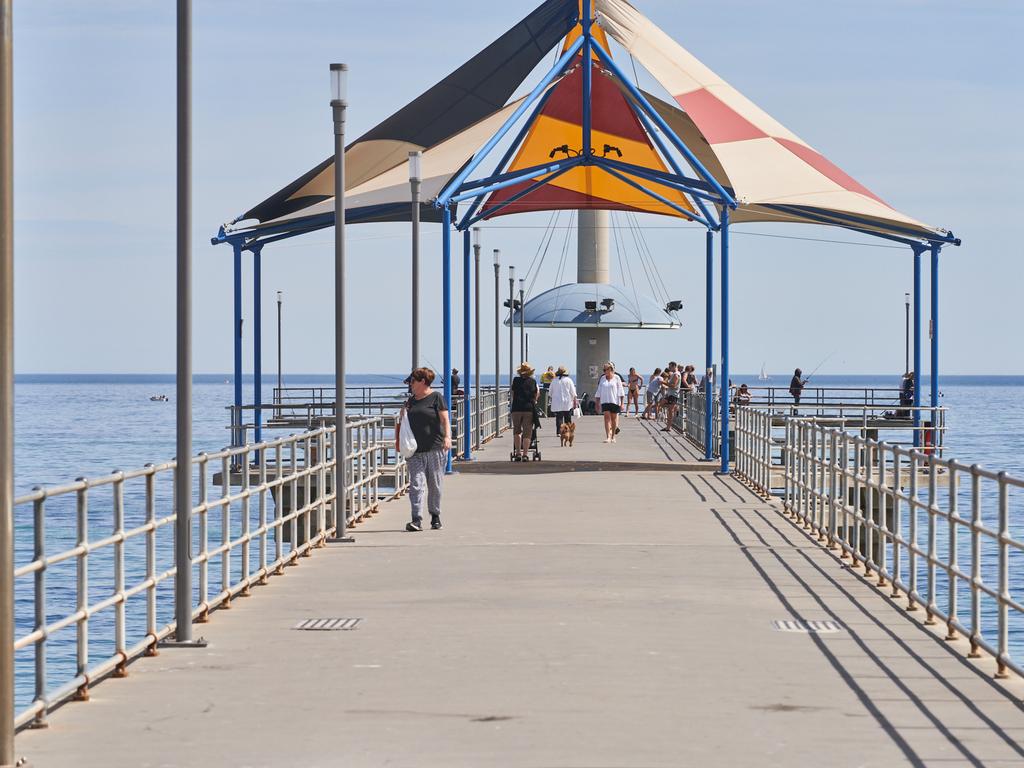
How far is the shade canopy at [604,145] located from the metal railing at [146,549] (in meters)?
5.28

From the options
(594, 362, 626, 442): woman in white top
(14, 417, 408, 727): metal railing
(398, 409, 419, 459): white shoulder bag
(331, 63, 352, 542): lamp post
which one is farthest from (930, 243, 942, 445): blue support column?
(331, 63, 352, 542): lamp post

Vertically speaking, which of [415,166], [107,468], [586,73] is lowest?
[107,468]

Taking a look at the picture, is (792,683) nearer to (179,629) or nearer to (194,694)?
(194,694)

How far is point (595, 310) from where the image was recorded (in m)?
49.5

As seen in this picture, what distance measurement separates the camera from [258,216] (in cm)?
2800

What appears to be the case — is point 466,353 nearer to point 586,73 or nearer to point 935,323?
point 586,73

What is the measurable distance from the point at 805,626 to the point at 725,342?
17.7 metres

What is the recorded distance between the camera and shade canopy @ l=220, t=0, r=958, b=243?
2586 cm

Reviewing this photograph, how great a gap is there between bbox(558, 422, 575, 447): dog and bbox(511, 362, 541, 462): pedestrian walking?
4711 mm

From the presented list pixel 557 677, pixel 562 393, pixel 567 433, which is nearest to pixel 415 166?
pixel 562 393

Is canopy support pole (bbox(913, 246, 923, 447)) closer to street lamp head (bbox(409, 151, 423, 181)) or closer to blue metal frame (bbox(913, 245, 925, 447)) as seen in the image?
blue metal frame (bbox(913, 245, 925, 447))

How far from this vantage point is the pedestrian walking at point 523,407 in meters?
26.1

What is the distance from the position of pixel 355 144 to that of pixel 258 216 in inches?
85.6

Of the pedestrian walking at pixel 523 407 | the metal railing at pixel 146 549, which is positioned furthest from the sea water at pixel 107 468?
the pedestrian walking at pixel 523 407
